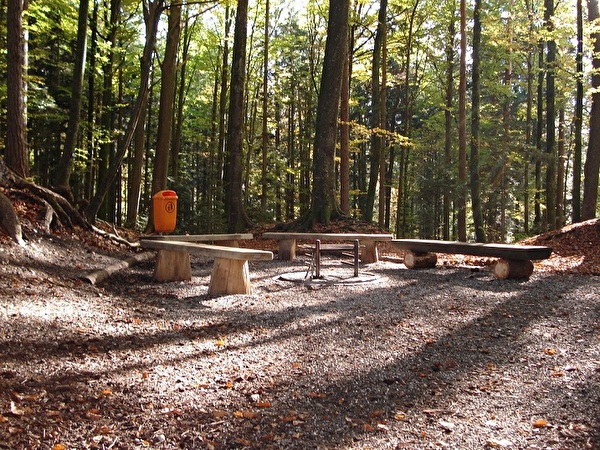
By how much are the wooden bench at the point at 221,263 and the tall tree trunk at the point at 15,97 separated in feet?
10.6

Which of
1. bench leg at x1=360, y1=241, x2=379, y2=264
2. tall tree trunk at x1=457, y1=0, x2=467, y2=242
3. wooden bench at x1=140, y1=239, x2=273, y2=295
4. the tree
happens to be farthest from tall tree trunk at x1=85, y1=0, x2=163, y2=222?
tall tree trunk at x1=457, y1=0, x2=467, y2=242

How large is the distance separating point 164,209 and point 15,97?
10.7 ft

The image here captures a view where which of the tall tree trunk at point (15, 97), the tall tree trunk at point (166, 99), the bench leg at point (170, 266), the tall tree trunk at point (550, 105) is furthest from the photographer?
the tall tree trunk at point (550, 105)

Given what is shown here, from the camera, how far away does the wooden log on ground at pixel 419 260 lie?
9.73 meters

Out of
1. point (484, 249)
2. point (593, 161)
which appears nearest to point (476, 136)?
point (593, 161)

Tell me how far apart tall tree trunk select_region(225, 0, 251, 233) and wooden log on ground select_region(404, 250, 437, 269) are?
637 cm

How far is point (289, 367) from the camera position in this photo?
146 inches

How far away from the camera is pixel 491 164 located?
19922 millimetres

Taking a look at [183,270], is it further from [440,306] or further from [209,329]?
[440,306]

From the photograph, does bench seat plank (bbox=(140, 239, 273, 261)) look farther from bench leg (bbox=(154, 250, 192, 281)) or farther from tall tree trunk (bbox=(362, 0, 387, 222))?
tall tree trunk (bbox=(362, 0, 387, 222))

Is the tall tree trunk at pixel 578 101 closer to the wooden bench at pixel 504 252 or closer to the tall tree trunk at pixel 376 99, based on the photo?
Result: the tall tree trunk at pixel 376 99

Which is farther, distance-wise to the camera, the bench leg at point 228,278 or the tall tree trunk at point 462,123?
the tall tree trunk at point 462,123

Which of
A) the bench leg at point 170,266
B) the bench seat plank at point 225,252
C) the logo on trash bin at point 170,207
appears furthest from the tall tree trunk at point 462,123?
the bench seat plank at point 225,252

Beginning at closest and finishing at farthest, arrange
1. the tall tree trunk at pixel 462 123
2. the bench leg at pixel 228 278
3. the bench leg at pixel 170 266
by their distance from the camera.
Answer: the bench leg at pixel 228 278 < the bench leg at pixel 170 266 < the tall tree trunk at pixel 462 123
